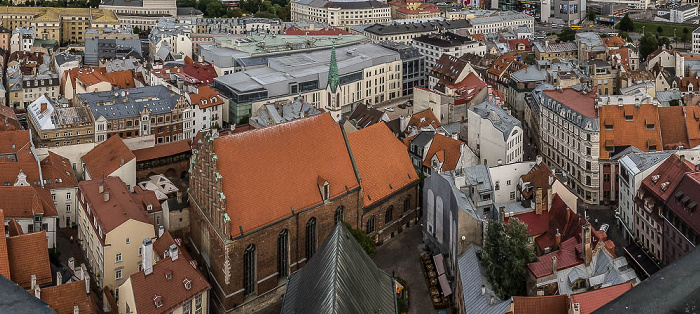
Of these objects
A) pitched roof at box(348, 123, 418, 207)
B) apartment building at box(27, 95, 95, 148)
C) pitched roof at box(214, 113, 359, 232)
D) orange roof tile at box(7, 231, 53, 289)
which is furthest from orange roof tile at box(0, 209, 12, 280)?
apartment building at box(27, 95, 95, 148)

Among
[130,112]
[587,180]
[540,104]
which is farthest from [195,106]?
[587,180]

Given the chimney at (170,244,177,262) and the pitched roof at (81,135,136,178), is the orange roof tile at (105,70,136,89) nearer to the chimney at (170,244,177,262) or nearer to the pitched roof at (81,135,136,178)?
the pitched roof at (81,135,136,178)

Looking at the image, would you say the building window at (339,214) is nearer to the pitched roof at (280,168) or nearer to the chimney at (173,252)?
the pitched roof at (280,168)

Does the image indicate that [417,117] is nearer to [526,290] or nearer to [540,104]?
[540,104]

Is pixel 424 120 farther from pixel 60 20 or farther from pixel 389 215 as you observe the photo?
pixel 60 20

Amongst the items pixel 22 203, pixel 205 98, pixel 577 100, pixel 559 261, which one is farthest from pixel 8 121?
pixel 559 261
